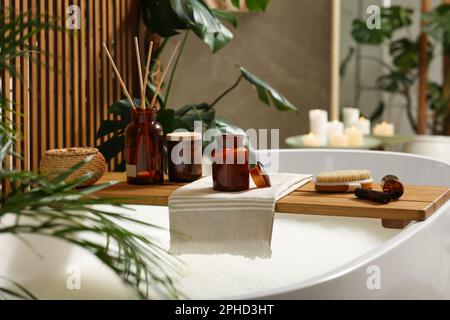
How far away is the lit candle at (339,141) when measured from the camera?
4137 mm

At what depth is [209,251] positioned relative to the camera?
197 centimetres

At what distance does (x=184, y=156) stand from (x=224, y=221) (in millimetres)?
340

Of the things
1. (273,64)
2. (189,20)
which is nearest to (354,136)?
(273,64)

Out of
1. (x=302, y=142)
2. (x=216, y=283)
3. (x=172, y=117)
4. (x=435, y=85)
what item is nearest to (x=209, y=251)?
(x=216, y=283)

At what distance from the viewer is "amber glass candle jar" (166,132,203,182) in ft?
7.14

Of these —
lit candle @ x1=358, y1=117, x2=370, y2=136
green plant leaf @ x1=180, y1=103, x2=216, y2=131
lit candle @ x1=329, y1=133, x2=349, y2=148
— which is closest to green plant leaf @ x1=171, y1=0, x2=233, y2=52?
green plant leaf @ x1=180, y1=103, x2=216, y2=131

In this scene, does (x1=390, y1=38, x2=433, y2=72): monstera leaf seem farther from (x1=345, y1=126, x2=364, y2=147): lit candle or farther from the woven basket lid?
the woven basket lid

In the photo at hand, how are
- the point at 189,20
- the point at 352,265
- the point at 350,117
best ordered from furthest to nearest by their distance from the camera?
1. the point at 350,117
2. the point at 189,20
3. the point at 352,265

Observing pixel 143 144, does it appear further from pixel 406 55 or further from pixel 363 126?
pixel 406 55

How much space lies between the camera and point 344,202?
1937 millimetres

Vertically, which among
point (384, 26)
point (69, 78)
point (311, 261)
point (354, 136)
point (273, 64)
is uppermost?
point (384, 26)

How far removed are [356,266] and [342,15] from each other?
3468 millimetres

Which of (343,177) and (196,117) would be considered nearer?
(343,177)

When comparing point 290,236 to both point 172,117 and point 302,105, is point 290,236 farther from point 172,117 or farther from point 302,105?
point 302,105
